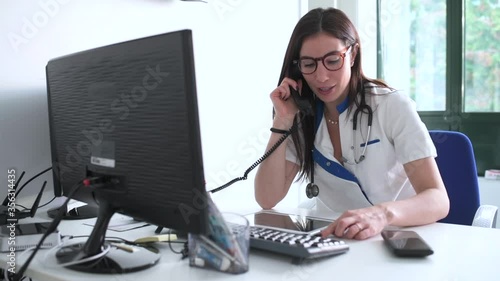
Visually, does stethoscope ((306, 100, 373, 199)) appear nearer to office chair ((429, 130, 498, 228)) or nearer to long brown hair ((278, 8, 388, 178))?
long brown hair ((278, 8, 388, 178))

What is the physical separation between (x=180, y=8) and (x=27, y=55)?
2.13 ft

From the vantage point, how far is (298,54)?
1561 millimetres

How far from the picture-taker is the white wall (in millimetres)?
1348

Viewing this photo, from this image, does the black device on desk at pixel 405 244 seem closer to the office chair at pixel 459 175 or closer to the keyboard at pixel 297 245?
the keyboard at pixel 297 245

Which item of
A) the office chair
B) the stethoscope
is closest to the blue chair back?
the office chair

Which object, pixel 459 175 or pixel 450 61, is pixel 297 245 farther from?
pixel 450 61

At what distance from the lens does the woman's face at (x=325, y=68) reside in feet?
4.78

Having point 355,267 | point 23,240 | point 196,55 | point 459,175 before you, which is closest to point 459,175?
point 459,175

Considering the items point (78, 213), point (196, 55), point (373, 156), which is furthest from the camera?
point (196, 55)

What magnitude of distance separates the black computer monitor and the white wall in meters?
0.14

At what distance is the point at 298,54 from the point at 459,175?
67cm

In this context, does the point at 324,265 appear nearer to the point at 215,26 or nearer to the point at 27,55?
the point at 27,55

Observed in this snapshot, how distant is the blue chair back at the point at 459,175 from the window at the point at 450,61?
1642 mm

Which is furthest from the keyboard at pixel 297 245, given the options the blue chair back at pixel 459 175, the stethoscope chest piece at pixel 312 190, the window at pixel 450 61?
the window at pixel 450 61
